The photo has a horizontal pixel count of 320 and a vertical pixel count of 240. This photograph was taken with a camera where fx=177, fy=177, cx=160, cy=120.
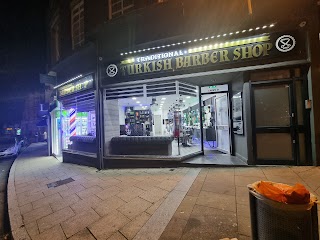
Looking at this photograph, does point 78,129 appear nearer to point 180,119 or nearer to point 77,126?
point 77,126

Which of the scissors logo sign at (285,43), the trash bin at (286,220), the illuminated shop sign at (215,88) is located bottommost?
the trash bin at (286,220)

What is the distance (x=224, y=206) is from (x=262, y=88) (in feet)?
15.1

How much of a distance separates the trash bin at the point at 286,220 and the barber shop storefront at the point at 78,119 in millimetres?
7153

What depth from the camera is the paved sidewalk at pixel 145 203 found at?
3.10 m

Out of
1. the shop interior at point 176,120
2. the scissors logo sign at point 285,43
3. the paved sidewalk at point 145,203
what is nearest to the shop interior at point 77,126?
the shop interior at point 176,120

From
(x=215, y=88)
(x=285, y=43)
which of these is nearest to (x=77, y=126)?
(x=215, y=88)

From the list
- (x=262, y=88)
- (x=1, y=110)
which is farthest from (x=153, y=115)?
(x=1, y=110)

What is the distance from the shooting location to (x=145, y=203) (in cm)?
413

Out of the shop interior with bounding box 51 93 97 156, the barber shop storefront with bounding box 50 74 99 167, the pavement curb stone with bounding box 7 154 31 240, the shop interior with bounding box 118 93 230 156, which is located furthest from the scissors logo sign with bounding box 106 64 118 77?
the pavement curb stone with bounding box 7 154 31 240

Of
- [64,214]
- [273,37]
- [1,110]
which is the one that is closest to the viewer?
[64,214]

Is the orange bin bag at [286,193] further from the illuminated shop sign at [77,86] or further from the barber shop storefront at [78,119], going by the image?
the illuminated shop sign at [77,86]

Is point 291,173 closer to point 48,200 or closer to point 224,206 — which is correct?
point 224,206

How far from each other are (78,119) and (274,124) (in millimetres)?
10304

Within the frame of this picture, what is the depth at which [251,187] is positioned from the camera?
2.20m
